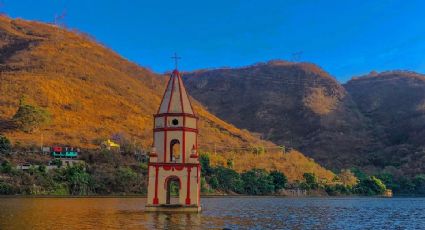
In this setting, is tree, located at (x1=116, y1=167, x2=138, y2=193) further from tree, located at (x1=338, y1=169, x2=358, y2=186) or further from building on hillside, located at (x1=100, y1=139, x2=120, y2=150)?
tree, located at (x1=338, y1=169, x2=358, y2=186)

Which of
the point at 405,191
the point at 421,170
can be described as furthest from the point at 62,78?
the point at 421,170

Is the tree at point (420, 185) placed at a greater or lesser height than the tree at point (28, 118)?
lesser

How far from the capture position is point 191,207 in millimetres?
51719

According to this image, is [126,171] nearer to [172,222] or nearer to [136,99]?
[172,222]

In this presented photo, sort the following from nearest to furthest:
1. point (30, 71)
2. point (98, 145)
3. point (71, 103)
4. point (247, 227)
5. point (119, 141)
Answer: point (247, 227), point (98, 145), point (119, 141), point (71, 103), point (30, 71)

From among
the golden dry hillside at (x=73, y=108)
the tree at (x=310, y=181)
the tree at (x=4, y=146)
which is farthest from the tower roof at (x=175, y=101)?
the tree at (x=310, y=181)

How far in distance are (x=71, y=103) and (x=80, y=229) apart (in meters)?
137

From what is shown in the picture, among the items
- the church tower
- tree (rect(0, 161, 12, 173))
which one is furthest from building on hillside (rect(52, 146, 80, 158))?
the church tower

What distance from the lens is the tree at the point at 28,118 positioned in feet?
430

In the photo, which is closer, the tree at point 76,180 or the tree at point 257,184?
the tree at point 76,180

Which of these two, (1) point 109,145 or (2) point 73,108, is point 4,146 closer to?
(1) point 109,145

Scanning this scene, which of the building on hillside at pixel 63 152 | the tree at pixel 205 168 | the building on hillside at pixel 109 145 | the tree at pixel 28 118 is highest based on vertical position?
the tree at pixel 28 118

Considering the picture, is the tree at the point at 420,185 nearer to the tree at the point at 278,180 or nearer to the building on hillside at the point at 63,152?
the tree at the point at 278,180

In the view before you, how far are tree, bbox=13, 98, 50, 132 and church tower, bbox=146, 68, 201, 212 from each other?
8482cm
